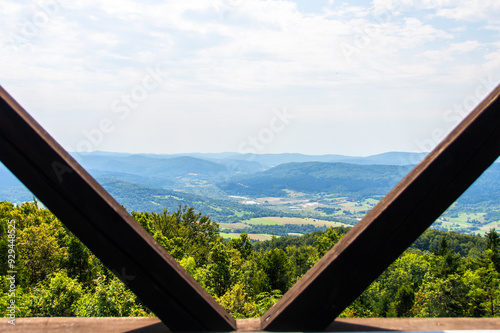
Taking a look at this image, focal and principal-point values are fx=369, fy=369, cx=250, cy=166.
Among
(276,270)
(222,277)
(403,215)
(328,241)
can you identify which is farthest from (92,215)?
(276,270)

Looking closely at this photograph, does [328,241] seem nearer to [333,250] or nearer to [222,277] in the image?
[222,277]

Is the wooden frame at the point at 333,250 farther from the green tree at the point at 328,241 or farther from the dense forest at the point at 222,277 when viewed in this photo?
the green tree at the point at 328,241

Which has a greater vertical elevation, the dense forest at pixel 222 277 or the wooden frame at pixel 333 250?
the wooden frame at pixel 333 250

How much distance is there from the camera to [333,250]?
1.24 m

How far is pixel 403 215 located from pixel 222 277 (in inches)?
1114

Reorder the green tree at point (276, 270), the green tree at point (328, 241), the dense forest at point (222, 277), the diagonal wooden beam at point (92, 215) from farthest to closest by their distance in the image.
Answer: the green tree at point (276, 270), the green tree at point (328, 241), the dense forest at point (222, 277), the diagonal wooden beam at point (92, 215)

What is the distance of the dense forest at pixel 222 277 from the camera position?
20625 mm

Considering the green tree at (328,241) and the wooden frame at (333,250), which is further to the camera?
the green tree at (328,241)

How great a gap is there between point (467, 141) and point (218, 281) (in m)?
28.5

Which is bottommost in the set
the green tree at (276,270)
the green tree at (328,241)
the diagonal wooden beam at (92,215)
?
the green tree at (276,270)

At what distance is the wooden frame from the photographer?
1160 millimetres

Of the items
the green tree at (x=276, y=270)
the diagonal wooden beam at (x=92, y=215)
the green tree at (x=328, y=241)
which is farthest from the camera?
the green tree at (x=276, y=270)

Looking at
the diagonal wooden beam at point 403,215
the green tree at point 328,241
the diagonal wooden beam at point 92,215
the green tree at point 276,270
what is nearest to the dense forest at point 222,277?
the green tree at point 276,270

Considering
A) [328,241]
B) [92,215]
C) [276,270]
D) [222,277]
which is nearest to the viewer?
[92,215]
